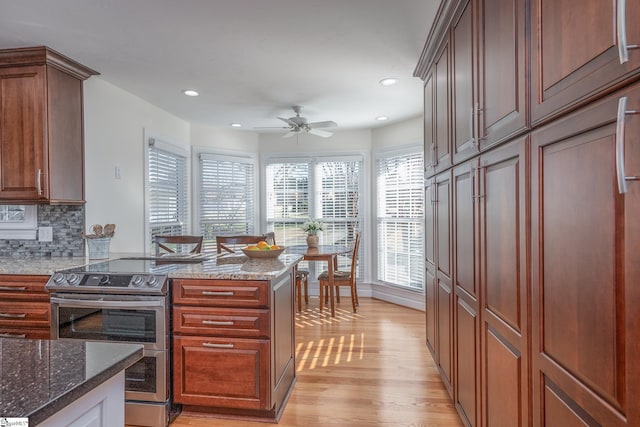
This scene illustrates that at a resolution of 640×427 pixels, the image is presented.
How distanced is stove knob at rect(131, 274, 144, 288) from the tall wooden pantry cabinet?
1.84m

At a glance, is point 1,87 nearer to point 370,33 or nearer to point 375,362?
point 370,33

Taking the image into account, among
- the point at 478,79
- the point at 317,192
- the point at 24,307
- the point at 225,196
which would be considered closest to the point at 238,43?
the point at 478,79

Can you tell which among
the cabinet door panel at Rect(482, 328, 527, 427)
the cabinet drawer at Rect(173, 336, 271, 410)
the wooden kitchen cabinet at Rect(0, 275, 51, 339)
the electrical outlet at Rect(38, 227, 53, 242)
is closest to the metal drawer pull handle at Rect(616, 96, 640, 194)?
the cabinet door panel at Rect(482, 328, 527, 427)

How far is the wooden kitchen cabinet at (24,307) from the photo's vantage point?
234 centimetres

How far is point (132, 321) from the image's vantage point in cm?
218

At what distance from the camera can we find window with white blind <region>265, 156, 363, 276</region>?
5.49 m

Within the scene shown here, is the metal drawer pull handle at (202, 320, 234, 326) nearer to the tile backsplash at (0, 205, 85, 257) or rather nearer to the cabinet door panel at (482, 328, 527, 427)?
the cabinet door panel at (482, 328, 527, 427)

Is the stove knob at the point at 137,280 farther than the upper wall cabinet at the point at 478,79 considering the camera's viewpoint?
Yes

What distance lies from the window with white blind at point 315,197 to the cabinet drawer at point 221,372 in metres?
3.43

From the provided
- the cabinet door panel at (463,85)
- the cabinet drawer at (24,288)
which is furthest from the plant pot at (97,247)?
the cabinet door panel at (463,85)

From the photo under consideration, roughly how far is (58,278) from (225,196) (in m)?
3.11

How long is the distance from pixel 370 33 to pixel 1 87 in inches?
108

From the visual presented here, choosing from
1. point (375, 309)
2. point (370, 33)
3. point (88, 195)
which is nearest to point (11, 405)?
point (370, 33)

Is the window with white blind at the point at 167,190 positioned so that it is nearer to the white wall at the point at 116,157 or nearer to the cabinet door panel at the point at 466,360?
the white wall at the point at 116,157
